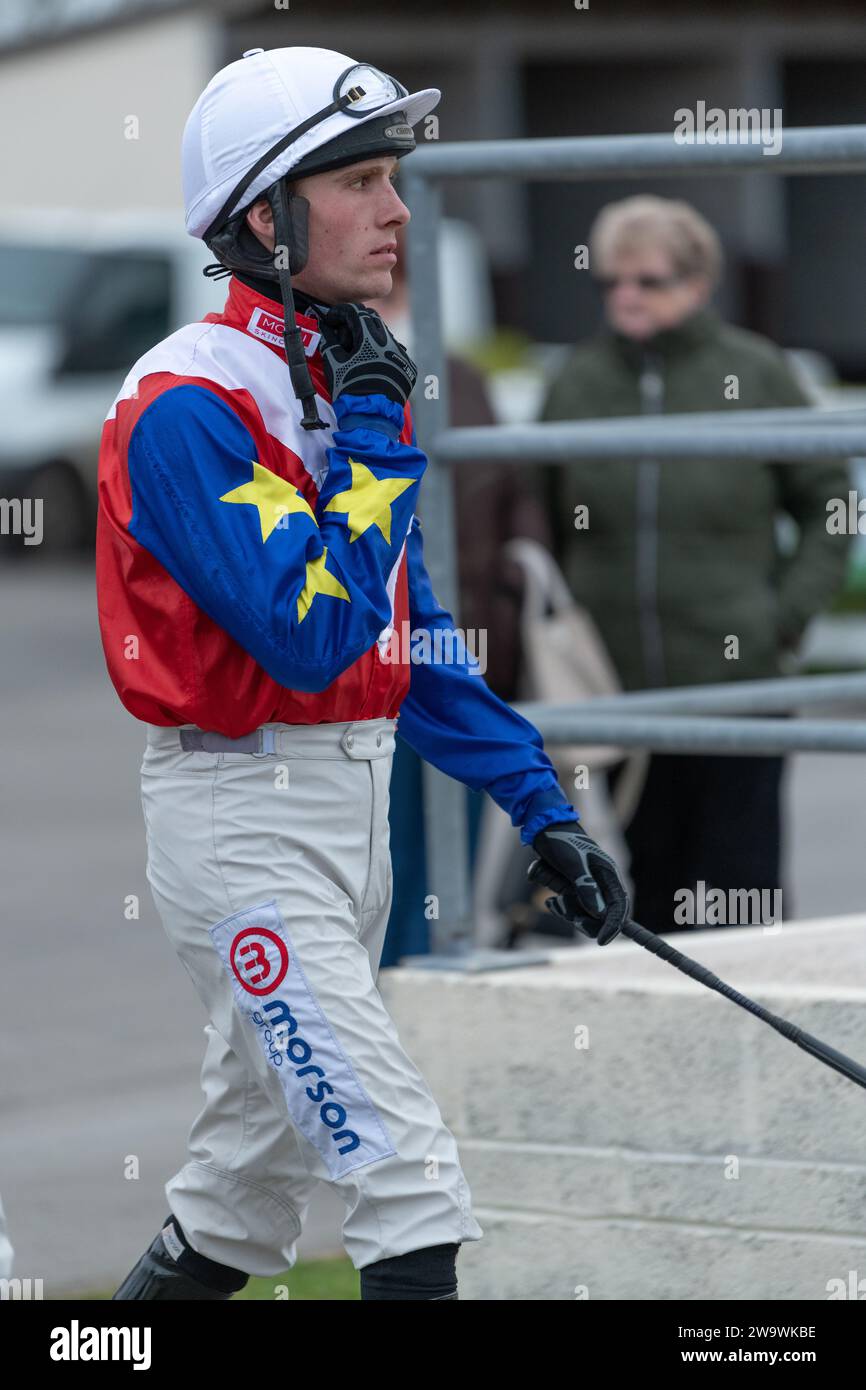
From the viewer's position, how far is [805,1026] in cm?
412

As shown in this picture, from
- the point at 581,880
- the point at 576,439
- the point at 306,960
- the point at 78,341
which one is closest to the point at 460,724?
the point at 581,880

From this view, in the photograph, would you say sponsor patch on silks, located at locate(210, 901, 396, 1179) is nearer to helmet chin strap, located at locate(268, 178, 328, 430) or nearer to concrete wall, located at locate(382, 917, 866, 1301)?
helmet chin strap, located at locate(268, 178, 328, 430)

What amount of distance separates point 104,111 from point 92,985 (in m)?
21.2

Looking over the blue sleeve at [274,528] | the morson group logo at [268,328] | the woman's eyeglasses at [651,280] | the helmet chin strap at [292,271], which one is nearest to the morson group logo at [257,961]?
the blue sleeve at [274,528]

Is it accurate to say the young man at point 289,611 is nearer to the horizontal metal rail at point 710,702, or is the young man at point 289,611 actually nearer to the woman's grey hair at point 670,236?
the horizontal metal rail at point 710,702

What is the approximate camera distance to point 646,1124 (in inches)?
167

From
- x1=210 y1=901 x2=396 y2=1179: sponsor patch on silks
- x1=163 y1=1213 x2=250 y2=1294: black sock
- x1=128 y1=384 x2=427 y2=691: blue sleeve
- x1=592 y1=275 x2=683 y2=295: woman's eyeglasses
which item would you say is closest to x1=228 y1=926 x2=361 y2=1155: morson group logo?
x1=210 y1=901 x2=396 y2=1179: sponsor patch on silks

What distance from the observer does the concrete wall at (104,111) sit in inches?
1045

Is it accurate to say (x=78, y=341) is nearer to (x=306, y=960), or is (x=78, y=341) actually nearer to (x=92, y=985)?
(x=92, y=985)

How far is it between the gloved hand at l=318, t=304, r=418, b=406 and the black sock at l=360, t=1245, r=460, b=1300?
3.56 ft

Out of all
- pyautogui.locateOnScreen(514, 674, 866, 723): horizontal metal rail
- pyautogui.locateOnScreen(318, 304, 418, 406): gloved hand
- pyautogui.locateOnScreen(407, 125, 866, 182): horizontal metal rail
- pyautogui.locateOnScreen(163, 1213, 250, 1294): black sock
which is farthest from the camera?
pyautogui.locateOnScreen(514, 674, 866, 723): horizontal metal rail

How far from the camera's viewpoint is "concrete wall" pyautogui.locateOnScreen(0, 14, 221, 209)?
87.0ft

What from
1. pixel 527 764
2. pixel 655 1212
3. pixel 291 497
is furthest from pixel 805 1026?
pixel 291 497

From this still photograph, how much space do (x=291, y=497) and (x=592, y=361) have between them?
330cm
